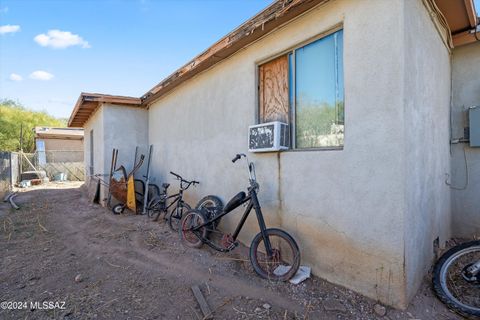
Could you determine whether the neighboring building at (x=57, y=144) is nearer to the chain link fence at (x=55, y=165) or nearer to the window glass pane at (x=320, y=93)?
the chain link fence at (x=55, y=165)

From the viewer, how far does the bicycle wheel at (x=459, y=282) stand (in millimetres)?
2294

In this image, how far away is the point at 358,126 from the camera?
243cm

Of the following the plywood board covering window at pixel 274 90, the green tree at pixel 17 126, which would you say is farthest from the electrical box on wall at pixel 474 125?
the green tree at pixel 17 126

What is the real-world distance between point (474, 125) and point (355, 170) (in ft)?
7.55

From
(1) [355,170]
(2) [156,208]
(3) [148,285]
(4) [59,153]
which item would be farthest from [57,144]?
(1) [355,170]

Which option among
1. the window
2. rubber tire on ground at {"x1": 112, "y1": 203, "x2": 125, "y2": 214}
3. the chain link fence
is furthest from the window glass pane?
the chain link fence

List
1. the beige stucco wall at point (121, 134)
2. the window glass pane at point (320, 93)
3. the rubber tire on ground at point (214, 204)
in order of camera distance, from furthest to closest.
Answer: the beige stucco wall at point (121, 134) → the rubber tire on ground at point (214, 204) → the window glass pane at point (320, 93)

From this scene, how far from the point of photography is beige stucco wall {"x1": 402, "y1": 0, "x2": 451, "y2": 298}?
7.43ft

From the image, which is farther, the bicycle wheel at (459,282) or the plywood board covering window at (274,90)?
the plywood board covering window at (274,90)

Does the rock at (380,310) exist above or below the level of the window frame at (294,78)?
below

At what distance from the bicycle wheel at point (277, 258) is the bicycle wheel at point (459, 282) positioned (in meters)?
1.33

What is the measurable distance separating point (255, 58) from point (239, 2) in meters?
2.84

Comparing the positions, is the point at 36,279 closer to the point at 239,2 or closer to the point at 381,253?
the point at 381,253

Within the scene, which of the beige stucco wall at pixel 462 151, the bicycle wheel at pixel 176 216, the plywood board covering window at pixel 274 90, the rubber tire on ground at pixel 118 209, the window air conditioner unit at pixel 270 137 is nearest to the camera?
the window air conditioner unit at pixel 270 137
